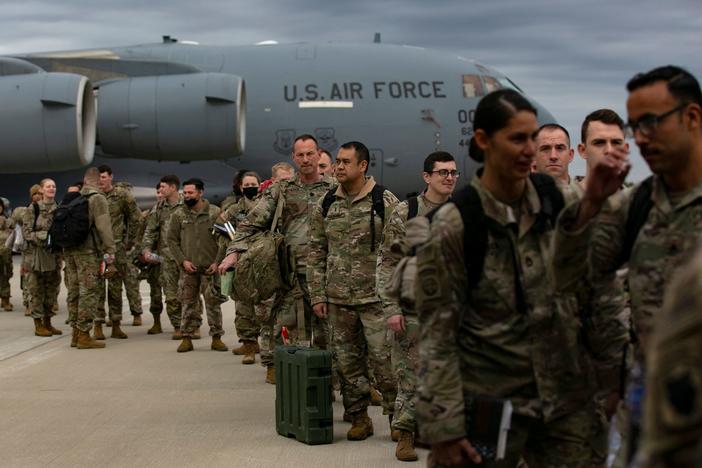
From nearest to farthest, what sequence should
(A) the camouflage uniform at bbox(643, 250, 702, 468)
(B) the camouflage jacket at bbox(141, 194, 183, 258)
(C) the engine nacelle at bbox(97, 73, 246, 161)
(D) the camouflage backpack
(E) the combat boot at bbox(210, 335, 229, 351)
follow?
(A) the camouflage uniform at bbox(643, 250, 702, 468) < (D) the camouflage backpack < (E) the combat boot at bbox(210, 335, 229, 351) < (B) the camouflage jacket at bbox(141, 194, 183, 258) < (C) the engine nacelle at bbox(97, 73, 246, 161)

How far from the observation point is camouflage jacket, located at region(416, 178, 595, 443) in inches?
130

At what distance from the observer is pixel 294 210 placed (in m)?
8.12

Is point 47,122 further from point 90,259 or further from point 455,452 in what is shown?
point 455,452

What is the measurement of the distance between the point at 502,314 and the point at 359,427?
12.9 ft

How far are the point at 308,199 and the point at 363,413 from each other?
67.2 inches

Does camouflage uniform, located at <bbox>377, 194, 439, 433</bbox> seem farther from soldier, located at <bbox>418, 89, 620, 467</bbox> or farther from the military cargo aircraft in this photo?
the military cargo aircraft

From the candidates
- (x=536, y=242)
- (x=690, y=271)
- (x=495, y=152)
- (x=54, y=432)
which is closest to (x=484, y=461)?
(x=536, y=242)

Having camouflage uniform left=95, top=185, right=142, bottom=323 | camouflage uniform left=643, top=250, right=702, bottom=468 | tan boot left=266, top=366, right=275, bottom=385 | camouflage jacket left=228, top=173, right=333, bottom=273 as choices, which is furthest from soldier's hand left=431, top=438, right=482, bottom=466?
camouflage uniform left=95, top=185, right=142, bottom=323

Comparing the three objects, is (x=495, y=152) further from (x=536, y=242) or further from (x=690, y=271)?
(x=690, y=271)

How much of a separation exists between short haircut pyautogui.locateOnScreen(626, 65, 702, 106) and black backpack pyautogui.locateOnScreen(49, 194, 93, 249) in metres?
9.07

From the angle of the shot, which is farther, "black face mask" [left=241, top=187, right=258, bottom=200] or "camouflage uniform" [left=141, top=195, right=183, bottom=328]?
"camouflage uniform" [left=141, top=195, right=183, bottom=328]

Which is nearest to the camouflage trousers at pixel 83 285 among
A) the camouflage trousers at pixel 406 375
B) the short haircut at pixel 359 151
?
the short haircut at pixel 359 151

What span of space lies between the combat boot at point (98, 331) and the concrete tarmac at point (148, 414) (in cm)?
45

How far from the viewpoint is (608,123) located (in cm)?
508
